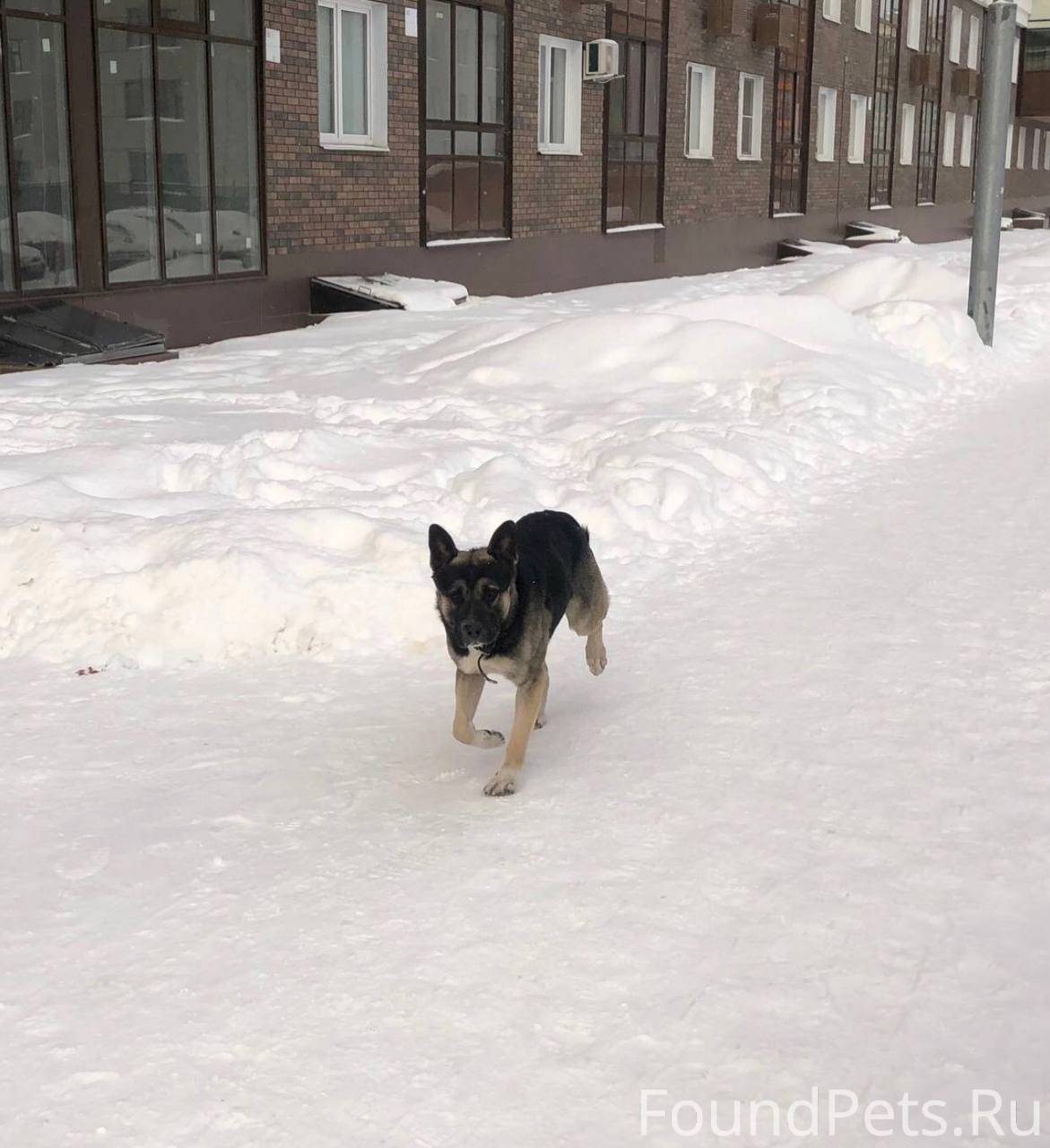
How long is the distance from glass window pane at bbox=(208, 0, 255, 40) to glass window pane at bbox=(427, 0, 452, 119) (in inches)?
118

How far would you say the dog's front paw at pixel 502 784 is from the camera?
4.09 meters

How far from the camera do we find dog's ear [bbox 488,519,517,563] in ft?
12.7

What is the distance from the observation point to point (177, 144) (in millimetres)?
12523

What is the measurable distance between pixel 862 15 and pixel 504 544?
91.5 feet

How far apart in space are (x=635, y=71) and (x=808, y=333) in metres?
9.81

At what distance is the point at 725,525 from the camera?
7.05 m

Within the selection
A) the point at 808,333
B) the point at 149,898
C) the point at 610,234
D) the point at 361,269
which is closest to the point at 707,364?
the point at 808,333

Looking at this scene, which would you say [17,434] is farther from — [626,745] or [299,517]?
[626,745]

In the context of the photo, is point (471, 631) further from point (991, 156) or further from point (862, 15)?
point (862, 15)

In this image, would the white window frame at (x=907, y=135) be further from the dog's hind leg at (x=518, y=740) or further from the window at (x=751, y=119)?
the dog's hind leg at (x=518, y=740)

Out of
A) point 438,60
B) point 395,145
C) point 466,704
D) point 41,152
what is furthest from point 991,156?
point 466,704

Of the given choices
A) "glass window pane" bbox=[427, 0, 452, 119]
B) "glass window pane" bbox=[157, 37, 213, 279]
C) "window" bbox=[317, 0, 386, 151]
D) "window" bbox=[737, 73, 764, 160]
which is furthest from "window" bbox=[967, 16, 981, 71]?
Answer: "glass window pane" bbox=[157, 37, 213, 279]

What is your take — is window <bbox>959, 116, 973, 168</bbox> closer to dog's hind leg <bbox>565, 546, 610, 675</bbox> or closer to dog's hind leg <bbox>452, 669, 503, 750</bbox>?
dog's hind leg <bbox>565, 546, 610, 675</bbox>

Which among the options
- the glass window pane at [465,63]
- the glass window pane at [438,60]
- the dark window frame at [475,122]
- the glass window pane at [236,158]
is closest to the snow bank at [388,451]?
the glass window pane at [236,158]
